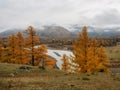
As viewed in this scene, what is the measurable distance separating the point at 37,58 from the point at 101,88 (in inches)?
1763

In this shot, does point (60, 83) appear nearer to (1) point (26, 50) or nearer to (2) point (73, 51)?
(2) point (73, 51)

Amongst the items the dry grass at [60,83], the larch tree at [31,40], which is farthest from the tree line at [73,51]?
the dry grass at [60,83]

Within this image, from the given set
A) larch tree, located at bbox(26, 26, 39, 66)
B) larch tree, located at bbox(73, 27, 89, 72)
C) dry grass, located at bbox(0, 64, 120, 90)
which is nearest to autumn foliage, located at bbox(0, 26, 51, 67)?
larch tree, located at bbox(26, 26, 39, 66)

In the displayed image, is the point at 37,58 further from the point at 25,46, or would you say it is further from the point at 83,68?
the point at 83,68

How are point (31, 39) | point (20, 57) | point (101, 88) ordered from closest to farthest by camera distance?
point (101, 88), point (31, 39), point (20, 57)

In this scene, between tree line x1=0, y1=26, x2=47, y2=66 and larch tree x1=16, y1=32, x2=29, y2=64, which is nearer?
tree line x1=0, y1=26, x2=47, y2=66

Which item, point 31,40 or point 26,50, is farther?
point 26,50

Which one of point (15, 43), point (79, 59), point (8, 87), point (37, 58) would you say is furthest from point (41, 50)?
point (8, 87)

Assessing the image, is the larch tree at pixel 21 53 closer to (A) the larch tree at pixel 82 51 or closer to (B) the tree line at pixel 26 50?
(B) the tree line at pixel 26 50

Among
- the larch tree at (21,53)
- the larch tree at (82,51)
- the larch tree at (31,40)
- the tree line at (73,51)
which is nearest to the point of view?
the larch tree at (82,51)

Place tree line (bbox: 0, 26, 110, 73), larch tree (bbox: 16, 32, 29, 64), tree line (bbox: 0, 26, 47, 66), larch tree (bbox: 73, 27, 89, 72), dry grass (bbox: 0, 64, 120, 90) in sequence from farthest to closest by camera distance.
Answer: larch tree (bbox: 16, 32, 29, 64), tree line (bbox: 0, 26, 47, 66), tree line (bbox: 0, 26, 110, 73), larch tree (bbox: 73, 27, 89, 72), dry grass (bbox: 0, 64, 120, 90)

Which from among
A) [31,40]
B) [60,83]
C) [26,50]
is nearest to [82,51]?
[31,40]

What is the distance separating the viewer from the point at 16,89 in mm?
20172

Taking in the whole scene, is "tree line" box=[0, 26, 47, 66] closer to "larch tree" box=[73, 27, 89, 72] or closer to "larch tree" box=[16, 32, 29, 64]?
"larch tree" box=[16, 32, 29, 64]
